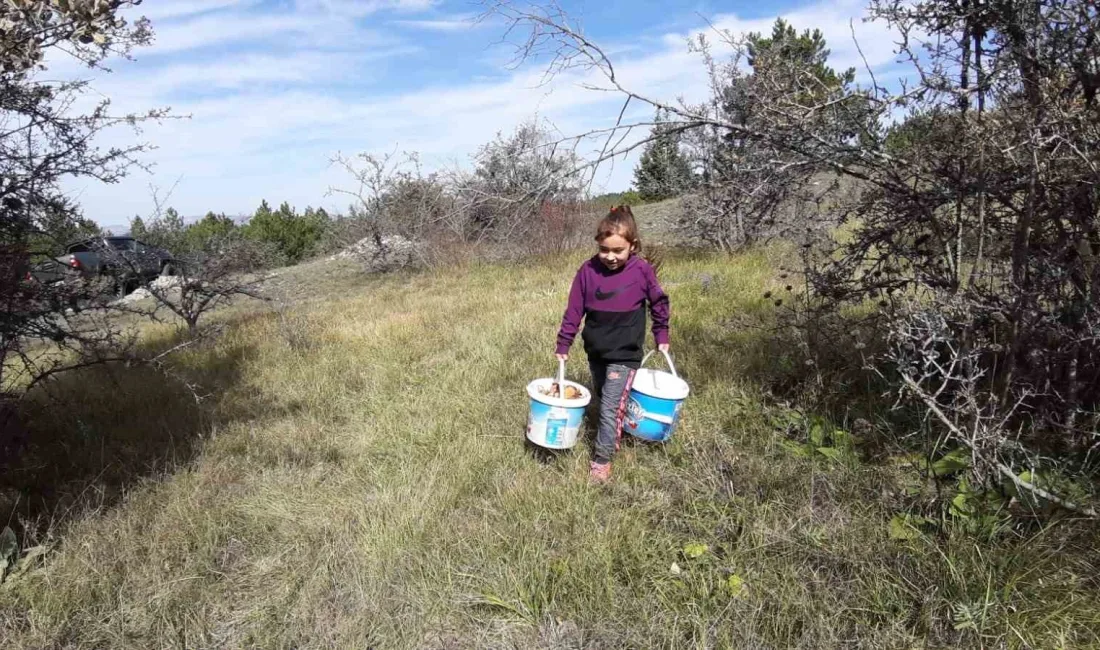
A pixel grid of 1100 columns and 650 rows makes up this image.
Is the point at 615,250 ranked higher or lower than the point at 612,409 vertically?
higher

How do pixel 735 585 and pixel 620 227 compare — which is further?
pixel 620 227

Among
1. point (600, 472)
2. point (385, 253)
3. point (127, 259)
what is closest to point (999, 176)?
point (600, 472)

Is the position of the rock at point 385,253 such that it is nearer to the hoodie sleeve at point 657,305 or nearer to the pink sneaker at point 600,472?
the hoodie sleeve at point 657,305

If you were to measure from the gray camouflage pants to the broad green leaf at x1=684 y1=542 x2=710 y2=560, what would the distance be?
0.85m

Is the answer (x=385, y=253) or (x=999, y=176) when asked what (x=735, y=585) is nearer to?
(x=999, y=176)

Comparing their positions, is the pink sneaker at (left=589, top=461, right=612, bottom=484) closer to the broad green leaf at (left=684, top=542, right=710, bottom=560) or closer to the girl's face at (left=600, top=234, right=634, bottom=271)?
the broad green leaf at (left=684, top=542, right=710, bottom=560)

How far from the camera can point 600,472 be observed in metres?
3.29

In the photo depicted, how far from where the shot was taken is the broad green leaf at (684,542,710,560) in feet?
8.34

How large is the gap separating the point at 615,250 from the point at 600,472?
118 cm

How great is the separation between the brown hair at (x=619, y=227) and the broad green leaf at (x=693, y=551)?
1563mm

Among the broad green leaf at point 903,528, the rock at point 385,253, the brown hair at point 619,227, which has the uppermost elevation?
the brown hair at point 619,227

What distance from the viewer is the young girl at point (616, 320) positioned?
3361 mm

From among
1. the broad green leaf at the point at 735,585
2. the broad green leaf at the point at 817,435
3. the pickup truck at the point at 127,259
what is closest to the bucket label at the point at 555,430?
the broad green leaf at the point at 735,585

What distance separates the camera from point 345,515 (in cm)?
313
